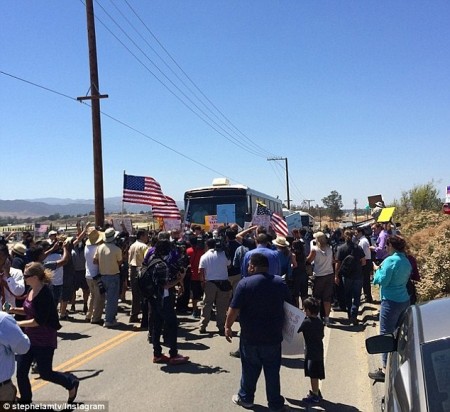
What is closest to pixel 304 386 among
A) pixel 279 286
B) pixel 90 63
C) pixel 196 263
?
pixel 279 286

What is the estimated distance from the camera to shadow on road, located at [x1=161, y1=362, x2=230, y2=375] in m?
6.53

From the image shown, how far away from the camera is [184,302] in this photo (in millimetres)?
10797

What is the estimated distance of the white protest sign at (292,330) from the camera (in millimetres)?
5102

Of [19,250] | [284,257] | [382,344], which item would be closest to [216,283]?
[284,257]

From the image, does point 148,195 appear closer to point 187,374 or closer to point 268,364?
point 187,374

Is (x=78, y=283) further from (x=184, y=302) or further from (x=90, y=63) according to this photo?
(x=90, y=63)

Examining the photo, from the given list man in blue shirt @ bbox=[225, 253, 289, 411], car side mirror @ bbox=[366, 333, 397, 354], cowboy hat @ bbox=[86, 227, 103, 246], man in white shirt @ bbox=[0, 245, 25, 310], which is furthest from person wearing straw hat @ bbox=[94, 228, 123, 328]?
car side mirror @ bbox=[366, 333, 397, 354]

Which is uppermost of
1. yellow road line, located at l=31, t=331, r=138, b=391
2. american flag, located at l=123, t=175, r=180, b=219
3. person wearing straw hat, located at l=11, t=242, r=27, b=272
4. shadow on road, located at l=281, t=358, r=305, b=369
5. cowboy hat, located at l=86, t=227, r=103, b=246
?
american flag, located at l=123, t=175, r=180, b=219

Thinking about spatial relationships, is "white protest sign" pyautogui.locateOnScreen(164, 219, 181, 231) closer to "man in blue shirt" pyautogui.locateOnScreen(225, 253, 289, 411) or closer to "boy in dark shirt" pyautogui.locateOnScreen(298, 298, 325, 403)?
"boy in dark shirt" pyautogui.locateOnScreen(298, 298, 325, 403)

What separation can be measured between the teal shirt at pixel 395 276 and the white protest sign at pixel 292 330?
4.94 ft

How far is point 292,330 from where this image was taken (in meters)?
5.16

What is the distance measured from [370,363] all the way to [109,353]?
4.05 m

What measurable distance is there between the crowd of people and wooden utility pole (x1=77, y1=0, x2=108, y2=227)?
3.57 metres

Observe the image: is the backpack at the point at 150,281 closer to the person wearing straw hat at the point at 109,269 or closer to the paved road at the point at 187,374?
the paved road at the point at 187,374
